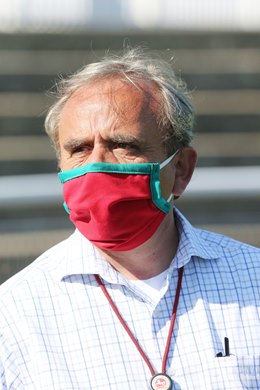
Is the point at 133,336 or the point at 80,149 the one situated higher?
the point at 80,149

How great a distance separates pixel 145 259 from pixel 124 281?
10cm

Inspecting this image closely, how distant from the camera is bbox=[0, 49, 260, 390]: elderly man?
107 inches

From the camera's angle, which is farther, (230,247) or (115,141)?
(230,247)

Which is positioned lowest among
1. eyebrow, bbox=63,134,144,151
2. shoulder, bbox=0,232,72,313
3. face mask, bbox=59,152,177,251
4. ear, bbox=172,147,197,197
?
shoulder, bbox=0,232,72,313

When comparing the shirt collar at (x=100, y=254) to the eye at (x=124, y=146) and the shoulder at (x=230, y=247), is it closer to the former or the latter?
the shoulder at (x=230, y=247)

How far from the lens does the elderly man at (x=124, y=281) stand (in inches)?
107

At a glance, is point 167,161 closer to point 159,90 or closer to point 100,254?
point 159,90

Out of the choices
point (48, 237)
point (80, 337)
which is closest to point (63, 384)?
point (80, 337)

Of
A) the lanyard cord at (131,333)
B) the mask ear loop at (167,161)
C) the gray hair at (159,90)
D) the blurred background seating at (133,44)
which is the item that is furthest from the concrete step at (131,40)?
the lanyard cord at (131,333)

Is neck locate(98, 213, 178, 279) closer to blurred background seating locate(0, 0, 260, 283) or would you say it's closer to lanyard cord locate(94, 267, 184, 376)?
lanyard cord locate(94, 267, 184, 376)

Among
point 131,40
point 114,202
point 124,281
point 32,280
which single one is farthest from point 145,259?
point 131,40

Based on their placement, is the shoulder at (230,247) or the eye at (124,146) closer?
the eye at (124,146)

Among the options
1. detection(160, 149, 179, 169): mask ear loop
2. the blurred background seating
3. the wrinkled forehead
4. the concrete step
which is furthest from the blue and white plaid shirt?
the concrete step

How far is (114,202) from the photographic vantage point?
2787mm
